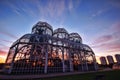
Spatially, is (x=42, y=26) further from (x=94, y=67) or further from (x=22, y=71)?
(x=94, y=67)

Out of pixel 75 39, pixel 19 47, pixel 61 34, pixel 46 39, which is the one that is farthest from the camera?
pixel 75 39

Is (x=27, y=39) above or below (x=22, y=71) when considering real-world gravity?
above

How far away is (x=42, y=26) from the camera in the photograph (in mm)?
43250

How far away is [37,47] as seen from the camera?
97.2 ft

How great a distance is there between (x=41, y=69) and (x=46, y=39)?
1119cm

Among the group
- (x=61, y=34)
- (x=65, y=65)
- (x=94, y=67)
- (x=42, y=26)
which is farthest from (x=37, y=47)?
(x=94, y=67)

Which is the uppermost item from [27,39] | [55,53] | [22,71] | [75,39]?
[75,39]

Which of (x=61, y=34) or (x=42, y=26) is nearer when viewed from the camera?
(x=42, y=26)

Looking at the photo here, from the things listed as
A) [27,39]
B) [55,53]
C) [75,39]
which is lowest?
[55,53]

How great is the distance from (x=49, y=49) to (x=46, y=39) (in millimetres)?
4181

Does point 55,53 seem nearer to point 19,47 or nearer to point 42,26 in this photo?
point 19,47

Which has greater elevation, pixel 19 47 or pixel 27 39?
pixel 27 39

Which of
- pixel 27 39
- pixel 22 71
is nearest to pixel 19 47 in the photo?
pixel 27 39

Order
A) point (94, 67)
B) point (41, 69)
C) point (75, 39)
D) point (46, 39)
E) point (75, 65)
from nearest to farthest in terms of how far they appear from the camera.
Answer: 1. point (41, 69)
2. point (46, 39)
3. point (75, 65)
4. point (94, 67)
5. point (75, 39)
